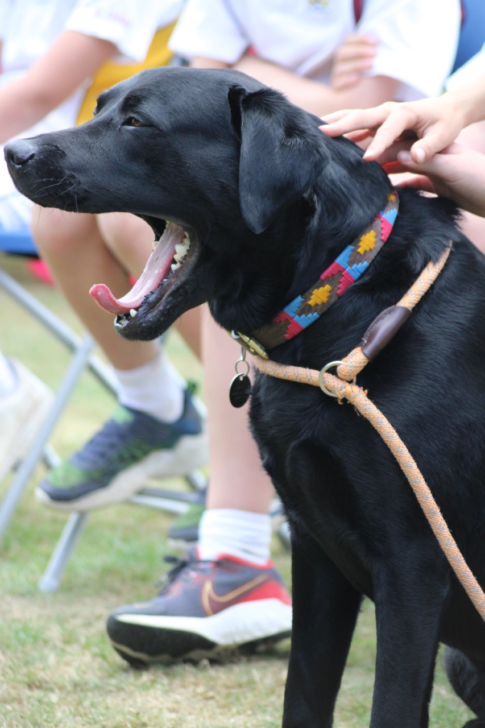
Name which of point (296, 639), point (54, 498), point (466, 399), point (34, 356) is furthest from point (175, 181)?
point (34, 356)

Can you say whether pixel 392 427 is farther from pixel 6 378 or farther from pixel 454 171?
pixel 6 378

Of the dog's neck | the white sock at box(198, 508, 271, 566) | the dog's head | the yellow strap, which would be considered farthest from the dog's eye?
the yellow strap

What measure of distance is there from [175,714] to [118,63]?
1693 mm

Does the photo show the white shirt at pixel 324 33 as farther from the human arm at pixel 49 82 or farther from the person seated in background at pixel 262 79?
the human arm at pixel 49 82

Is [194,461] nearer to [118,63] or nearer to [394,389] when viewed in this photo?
[118,63]

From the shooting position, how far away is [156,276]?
4.55 ft

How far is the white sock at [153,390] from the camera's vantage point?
2309 millimetres

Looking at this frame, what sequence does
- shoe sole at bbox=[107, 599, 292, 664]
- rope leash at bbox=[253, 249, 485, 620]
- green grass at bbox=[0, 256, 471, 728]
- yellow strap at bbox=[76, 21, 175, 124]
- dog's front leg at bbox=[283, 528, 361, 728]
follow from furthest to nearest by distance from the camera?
yellow strap at bbox=[76, 21, 175, 124], shoe sole at bbox=[107, 599, 292, 664], green grass at bbox=[0, 256, 471, 728], dog's front leg at bbox=[283, 528, 361, 728], rope leash at bbox=[253, 249, 485, 620]

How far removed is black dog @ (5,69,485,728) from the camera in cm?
121

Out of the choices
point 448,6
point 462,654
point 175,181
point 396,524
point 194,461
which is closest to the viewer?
point 396,524

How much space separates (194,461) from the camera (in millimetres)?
2465

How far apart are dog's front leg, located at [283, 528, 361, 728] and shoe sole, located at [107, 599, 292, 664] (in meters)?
0.44

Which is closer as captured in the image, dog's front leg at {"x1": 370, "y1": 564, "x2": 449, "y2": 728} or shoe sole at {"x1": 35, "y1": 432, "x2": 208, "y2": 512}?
dog's front leg at {"x1": 370, "y1": 564, "x2": 449, "y2": 728}

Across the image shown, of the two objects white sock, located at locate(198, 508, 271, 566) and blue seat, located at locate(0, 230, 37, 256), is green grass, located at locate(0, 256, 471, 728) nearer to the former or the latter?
white sock, located at locate(198, 508, 271, 566)
